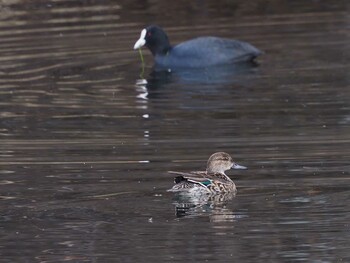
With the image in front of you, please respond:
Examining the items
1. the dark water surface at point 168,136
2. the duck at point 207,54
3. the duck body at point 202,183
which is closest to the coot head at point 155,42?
the duck at point 207,54

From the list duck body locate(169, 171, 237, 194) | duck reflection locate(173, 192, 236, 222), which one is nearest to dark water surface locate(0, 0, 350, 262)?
duck reflection locate(173, 192, 236, 222)

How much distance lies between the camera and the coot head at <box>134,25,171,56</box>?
19.4m

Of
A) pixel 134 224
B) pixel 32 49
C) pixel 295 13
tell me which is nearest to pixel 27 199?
pixel 134 224

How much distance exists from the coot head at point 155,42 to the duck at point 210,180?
26.2 feet

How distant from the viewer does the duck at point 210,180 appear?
428 inches

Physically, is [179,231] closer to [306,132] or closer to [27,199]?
[27,199]

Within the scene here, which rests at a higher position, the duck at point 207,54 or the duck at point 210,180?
the duck at point 210,180

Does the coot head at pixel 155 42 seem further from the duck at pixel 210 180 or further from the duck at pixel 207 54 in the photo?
the duck at pixel 210 180

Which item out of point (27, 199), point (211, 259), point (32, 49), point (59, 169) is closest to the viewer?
point (211, 259)

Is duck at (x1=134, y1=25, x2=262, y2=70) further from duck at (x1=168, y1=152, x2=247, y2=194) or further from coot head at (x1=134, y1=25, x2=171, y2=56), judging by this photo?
duck at (x1=168, y1=152, x2=247, y2=194)

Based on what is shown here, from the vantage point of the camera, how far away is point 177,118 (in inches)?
579

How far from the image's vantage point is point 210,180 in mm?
11062

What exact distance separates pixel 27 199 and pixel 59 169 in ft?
4.32

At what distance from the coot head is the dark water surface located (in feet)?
0.84
